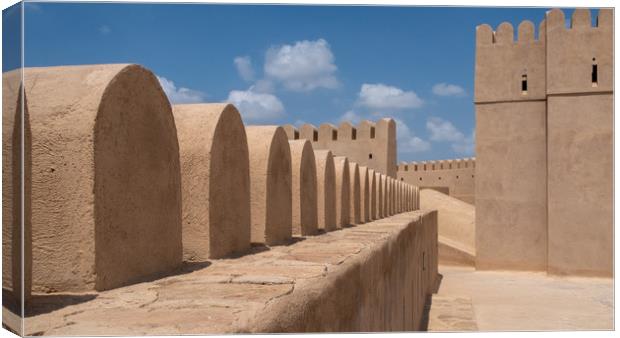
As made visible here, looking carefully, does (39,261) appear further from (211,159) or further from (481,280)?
(481,280)

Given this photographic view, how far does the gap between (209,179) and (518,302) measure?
9.39 metres

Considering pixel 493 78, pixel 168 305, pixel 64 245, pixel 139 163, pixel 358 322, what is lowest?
pixel 358 322

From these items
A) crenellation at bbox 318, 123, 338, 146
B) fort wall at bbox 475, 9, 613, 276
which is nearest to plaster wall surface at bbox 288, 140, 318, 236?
fort wall at bbox 475, 9, 613, 276

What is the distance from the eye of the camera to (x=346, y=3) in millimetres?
3496

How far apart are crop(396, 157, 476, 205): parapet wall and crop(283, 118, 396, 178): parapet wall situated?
11.1 metres

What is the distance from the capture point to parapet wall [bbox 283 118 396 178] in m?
17.8

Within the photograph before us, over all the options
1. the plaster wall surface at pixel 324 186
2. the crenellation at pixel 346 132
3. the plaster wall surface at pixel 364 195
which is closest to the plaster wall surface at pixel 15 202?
the plaster wall surface at pixel 324 186

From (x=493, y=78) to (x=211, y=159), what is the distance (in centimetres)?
1305

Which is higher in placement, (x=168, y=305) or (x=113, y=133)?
(x=113, y=133)

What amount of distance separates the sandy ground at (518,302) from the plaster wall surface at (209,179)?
4153 millimetres

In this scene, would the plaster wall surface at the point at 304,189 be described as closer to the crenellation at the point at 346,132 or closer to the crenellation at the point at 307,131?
the crenellation at the point at 307,131

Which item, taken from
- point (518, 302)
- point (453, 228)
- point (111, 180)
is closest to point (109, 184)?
point (111, 180)

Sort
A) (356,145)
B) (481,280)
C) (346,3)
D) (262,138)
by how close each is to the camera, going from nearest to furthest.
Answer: (346,3) < (262,138) < (481,280) < (356,145)

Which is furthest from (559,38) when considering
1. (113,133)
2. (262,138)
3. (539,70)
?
(113,133)
